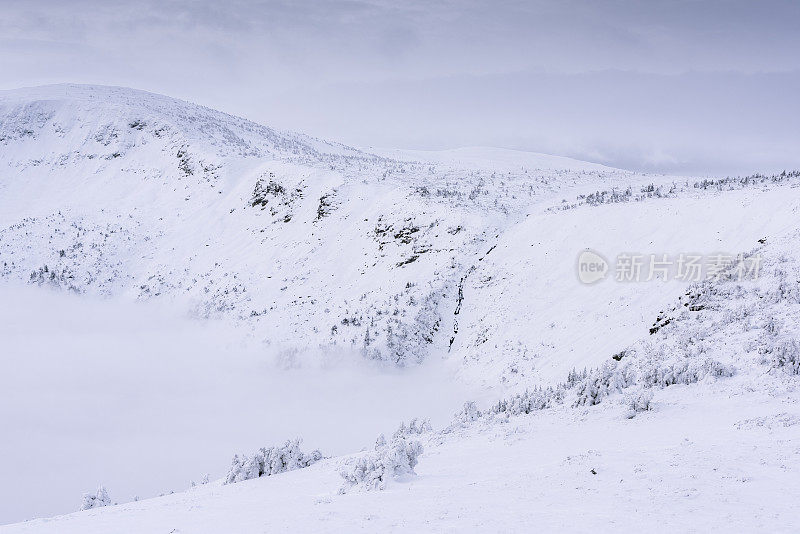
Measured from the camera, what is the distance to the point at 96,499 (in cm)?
1230

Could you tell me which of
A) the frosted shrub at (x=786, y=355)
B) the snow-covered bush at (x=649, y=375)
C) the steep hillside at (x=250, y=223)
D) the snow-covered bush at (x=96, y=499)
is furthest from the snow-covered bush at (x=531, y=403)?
the snow-covered bush at (x=96, y=499)

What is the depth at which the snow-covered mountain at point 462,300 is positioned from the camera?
774 cm

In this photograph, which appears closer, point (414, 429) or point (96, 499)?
point (96, 499)

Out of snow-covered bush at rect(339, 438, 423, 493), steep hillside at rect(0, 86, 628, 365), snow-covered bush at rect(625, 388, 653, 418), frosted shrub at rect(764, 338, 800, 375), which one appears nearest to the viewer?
snow-covered bush at rect(339, 438, 423, 493)

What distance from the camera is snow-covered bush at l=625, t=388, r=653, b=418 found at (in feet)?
36.0

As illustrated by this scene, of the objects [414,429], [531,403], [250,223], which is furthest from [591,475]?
[250,223]

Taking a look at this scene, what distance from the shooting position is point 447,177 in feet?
140

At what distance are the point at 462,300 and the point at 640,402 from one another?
13.9 m

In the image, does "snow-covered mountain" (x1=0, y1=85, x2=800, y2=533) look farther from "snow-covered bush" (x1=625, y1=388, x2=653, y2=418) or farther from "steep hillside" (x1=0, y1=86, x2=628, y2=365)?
"steep hillside" (x1=0, y1=86, x2=628, y2=365)

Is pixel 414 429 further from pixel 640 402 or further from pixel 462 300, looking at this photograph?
pixel 462 300

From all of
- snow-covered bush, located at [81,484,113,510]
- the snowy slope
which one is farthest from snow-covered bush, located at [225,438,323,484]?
snow-covered bush, located at [81,484,113,510]

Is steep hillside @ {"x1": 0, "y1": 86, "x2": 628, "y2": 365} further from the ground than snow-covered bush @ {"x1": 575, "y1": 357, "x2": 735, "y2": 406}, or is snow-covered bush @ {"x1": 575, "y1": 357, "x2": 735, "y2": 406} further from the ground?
steep hillside @ {"x1": 0, "y1": 86, "x2": 628, "y2": 365}

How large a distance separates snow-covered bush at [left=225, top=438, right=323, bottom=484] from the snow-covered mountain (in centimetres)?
55

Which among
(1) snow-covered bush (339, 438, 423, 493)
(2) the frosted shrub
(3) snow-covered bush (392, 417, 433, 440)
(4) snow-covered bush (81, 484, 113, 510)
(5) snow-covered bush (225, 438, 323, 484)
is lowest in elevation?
(4) snow-covered bush (81, 484, 113, 510)
